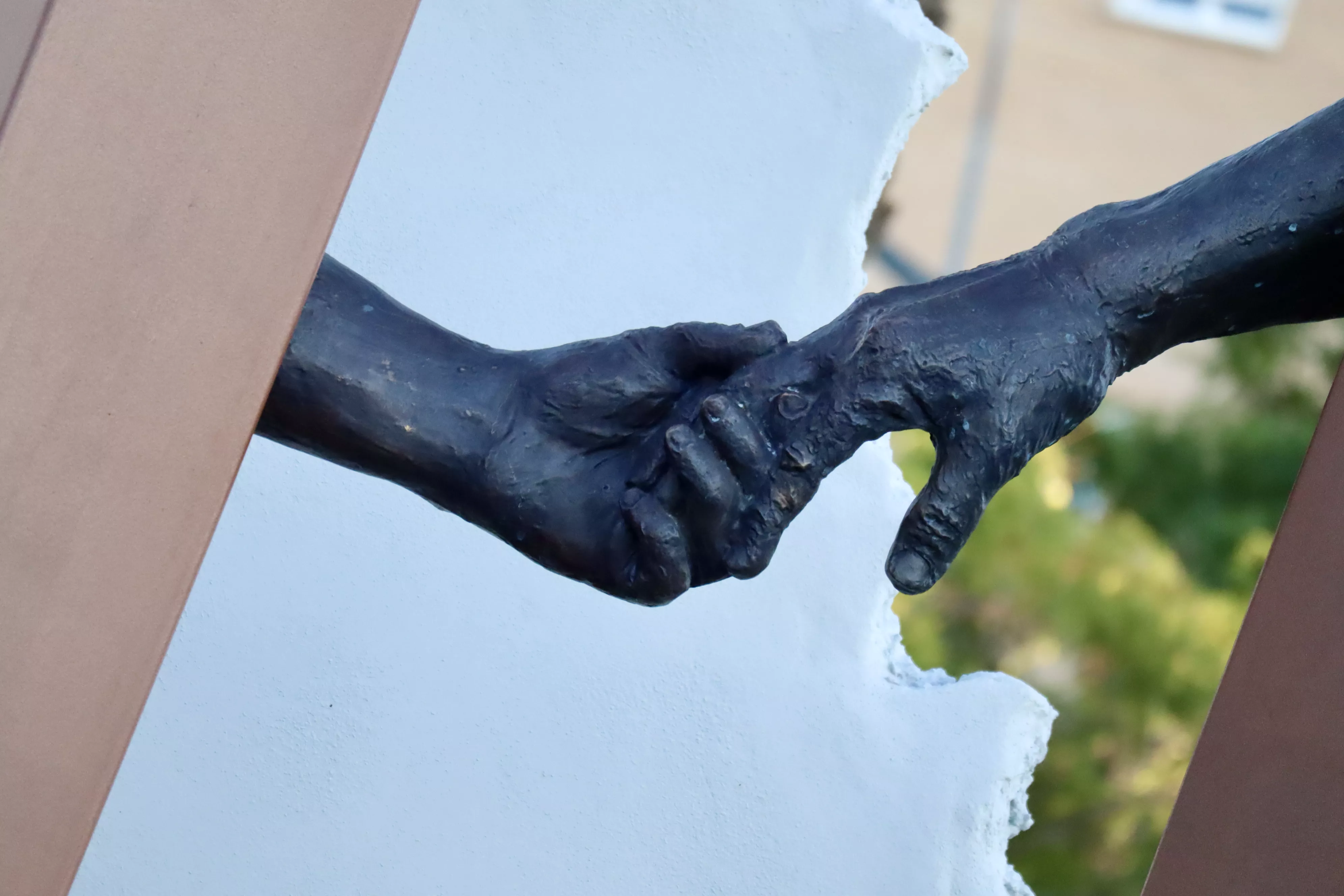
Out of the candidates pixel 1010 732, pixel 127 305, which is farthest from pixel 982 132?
pixel 127 305

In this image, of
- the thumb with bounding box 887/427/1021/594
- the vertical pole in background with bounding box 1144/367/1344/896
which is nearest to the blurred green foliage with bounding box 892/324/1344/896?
the vertical pole in background with bounding box 1144/367/1344/896

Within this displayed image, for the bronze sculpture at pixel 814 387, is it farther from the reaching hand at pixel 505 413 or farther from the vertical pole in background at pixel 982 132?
the vertical pole in background at pixel 982 132

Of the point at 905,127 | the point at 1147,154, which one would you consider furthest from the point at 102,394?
the point at 1147,154

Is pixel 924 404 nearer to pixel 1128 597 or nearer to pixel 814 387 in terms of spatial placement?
pixel 814 387

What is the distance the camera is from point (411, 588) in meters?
1.28

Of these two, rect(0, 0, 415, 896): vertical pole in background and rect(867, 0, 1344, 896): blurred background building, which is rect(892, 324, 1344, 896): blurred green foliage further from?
rect(0, 0, 415, 896): vertical pole in background

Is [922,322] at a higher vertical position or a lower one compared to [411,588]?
higher

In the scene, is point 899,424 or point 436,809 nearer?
point 899,424

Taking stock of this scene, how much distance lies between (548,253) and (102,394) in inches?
30.5

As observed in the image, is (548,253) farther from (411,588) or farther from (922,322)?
(922,322)

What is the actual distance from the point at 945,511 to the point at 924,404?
0.17ft

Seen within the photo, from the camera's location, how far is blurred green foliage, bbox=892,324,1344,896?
239 cm

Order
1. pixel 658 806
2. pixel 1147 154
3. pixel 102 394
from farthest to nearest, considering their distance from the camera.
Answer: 1. pixel 1147 154
2. pixel 658 806
3. pixel 102 394

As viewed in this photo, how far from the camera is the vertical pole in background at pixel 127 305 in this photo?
0.51 meters
